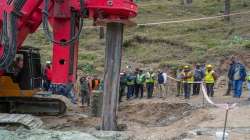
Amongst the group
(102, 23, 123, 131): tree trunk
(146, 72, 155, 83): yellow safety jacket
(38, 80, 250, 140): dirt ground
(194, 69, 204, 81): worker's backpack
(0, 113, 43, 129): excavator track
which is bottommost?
(38, 80, 250, 140): dirt ground

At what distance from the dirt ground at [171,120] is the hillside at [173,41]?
9.58m

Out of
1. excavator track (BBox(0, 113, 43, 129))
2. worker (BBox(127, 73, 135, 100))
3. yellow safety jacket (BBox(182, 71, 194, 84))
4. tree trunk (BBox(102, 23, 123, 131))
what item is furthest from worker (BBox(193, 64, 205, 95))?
excavator track (BBox(0, 113, 43, 129))

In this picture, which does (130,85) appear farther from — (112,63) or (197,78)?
(112,63)

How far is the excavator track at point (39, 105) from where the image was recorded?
17656 millimetres

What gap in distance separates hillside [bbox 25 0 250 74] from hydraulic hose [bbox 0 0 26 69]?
17335 mm

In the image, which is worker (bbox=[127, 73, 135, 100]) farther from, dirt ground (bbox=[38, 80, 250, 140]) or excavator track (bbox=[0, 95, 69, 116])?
excavator track (bbox=[0, 95, 69, 116])

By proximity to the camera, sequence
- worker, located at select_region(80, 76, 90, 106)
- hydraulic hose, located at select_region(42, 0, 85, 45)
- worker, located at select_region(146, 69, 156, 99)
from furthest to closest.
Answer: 1. worker, located at select_region(146, 69, 156, 99)
2. worker, located at select_region(80, 76, 90, 106)
3. hydraulic hose, located at select_region(42, 0, 85, 45)

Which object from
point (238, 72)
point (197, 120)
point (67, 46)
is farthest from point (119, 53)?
point (238, 72)

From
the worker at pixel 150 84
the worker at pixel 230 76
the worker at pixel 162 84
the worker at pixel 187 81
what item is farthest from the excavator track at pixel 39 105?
the worker at pixel 162 84

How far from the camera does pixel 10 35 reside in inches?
558

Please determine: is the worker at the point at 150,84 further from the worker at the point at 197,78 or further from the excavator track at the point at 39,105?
the excavator track at the point at 39,105


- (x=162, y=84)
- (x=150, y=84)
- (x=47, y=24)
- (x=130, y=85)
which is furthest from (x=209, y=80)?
(x=47, y=24)

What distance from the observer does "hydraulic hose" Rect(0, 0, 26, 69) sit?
1408 centimetres

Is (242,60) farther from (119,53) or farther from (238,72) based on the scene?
(119,53)
